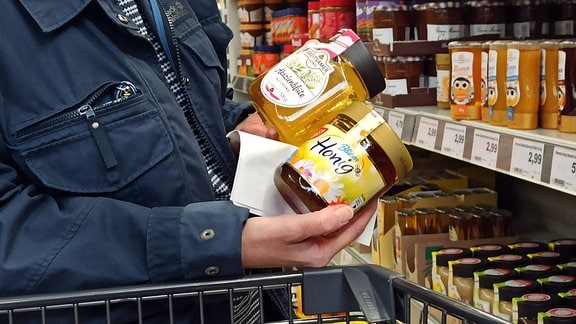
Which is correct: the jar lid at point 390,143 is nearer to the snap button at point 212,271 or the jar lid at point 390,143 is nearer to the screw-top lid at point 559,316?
the snap button at point 212,271

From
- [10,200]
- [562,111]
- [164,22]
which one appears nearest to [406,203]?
[562,111]

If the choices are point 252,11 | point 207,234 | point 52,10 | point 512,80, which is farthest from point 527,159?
point 252,11

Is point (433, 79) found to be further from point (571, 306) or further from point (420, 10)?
point (571, 306)

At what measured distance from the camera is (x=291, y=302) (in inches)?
35.0

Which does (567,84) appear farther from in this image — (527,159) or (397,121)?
(397,121)

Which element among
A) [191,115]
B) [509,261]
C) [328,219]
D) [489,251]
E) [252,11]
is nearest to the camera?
[328,219]

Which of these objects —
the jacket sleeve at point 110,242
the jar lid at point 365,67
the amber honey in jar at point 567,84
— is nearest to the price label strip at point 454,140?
the amber honey in jar at point 567,84

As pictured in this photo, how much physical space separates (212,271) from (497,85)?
104 cm

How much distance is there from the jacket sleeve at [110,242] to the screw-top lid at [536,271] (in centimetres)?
92

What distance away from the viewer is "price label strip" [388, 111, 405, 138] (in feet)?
6.76

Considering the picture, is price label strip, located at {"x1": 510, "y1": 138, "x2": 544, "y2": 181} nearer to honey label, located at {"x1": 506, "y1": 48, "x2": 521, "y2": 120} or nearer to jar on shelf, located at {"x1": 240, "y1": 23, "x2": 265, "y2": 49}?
honey label, located at {"x1": 506, "y1": 48, "x2": 521, "y2": 120}

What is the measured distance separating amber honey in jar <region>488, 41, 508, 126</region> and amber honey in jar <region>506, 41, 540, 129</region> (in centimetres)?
4

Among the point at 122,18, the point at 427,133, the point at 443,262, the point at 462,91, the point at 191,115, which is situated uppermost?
the point at 122,18

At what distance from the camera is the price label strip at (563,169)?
135cm
